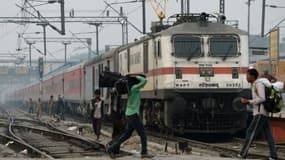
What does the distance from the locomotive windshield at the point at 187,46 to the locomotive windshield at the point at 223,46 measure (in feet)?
1.32

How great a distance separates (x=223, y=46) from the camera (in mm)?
19125

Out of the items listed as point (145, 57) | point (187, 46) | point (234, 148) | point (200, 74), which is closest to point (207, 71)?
point (200, 74)

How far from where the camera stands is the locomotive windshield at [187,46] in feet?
61.7

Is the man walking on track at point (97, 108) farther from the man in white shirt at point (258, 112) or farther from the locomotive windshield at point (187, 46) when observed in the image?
the man in white shirt at point (258, 112)

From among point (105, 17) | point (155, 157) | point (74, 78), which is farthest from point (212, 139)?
point (105, 17)

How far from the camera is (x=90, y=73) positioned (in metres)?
33.5

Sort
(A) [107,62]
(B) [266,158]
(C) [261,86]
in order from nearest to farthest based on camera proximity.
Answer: (C) [261,86] < (B) [266,158] < (A) [107,62]

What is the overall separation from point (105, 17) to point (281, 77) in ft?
47.8

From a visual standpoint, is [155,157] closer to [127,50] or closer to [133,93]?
[133,93]

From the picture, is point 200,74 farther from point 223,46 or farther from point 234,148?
point 234,148

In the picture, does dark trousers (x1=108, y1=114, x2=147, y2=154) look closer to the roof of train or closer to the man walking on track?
the roof of train

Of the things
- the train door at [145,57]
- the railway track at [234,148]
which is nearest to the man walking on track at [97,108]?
the train door at [145,57]

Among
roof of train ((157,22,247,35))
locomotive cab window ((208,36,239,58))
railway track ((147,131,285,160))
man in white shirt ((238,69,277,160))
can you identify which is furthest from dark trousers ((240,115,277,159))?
roof of train ((157,22,247,35))

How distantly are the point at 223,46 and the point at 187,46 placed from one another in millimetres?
1121
